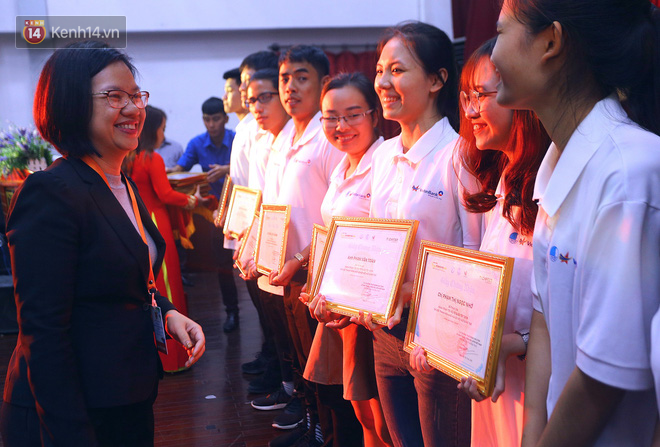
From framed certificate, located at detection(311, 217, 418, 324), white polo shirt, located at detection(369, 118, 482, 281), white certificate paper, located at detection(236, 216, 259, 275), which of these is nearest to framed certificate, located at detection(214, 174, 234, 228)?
white certificate paper, located at detection(236, 216, 259, 275)

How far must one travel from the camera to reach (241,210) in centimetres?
323

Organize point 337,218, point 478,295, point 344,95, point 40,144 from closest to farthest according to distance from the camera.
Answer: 1. point 478,295
2. point 337,218
3. point 344,95
4. point 40,144

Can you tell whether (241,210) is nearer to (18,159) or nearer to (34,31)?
(18,159)

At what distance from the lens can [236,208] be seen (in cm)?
329

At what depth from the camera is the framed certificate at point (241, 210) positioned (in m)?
3.10

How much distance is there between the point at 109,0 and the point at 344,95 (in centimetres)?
713

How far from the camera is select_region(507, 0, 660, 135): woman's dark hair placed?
36.5 inches

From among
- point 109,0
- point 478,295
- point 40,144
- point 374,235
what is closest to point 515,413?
point 478,295

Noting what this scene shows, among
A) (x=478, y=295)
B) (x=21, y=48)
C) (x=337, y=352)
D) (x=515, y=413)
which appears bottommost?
(x=337, y=352)

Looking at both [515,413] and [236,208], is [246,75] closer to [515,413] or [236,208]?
[236,208]

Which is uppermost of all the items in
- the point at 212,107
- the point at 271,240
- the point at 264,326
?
the point at 212,107

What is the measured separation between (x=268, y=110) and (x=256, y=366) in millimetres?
1862

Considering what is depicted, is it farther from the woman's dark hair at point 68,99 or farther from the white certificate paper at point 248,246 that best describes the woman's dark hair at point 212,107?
the woman's dark hair at point 68,99

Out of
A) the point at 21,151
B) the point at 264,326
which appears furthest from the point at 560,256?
the point at 21,151
